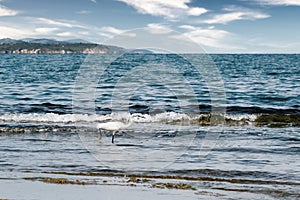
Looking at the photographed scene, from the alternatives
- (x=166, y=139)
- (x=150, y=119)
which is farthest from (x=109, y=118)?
(x=166, y=139)

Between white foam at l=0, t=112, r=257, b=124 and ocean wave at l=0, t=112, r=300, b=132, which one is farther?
white foam at l=0, t=112, r=257, b=124

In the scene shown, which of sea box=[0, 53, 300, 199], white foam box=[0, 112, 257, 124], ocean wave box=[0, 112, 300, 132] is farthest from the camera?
white foam box=[0, 112, 257, 124]

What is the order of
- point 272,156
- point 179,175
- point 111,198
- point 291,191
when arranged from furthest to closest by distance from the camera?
point 272,156, point 179,175, point 291,191, point 111,198

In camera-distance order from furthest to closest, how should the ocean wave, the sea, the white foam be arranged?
the white foam → the ocean wave → the sea

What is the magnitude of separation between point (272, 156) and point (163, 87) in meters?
28.9

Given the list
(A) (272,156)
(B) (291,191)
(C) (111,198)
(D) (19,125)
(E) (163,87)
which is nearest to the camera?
(C) (111,198)

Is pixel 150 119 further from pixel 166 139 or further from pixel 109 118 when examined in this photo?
pixel 166 139

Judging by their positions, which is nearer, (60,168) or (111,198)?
(111,198)

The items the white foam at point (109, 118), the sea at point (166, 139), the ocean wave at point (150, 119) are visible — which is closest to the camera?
the sea at point (166, 139)

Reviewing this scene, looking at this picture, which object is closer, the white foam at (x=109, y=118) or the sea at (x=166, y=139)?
the sea at (x=166, y=139)

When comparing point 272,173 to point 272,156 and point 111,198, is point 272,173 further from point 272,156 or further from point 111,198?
point 111,198

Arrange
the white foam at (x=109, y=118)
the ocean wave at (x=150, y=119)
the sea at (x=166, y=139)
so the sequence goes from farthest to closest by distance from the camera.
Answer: the white foam at (x=109, y=118) → the ocean wave at (x=150, y=119) → the sea at (x=166, y=139)

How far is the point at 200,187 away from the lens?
34.4 ft

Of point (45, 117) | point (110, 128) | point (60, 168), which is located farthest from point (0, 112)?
point (60, 168)
